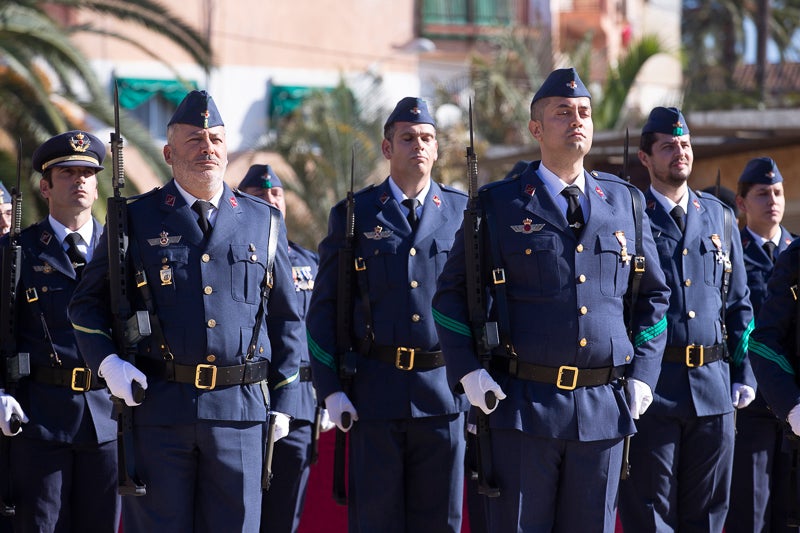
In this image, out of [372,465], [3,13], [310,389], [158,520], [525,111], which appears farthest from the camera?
[525,111]

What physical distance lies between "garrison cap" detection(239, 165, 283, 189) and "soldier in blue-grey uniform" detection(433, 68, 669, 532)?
2722 millimetres

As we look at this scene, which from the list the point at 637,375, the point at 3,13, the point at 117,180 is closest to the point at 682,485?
the point at 637,375

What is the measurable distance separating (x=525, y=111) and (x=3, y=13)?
1141 centimetres

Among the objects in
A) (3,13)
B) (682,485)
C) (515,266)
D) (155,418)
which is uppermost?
(3,13)

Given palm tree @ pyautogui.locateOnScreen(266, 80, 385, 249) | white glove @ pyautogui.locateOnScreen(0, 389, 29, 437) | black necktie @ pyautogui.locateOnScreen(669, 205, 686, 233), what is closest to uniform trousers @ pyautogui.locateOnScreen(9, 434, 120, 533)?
white glove @ pyautogui.locateOnScreen(0, 389, 29, 437)

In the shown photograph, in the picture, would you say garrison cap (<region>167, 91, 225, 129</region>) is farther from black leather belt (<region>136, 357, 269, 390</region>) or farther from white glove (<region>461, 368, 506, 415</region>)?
white glove (<region>461, 368, 506, 415</region>)

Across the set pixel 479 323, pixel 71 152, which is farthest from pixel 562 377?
pixel 71 152

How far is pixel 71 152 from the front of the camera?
7.37 m

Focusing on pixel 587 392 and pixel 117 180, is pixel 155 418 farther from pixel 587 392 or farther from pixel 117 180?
pixel 587 392

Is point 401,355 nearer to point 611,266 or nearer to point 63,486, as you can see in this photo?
point 611,266

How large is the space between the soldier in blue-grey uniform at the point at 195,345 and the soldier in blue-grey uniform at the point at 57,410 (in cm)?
130

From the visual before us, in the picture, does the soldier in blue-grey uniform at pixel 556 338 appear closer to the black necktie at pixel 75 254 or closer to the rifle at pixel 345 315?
the rifle at pixel 345 315

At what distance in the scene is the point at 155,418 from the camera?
5.71m

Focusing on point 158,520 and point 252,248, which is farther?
point 252,248
